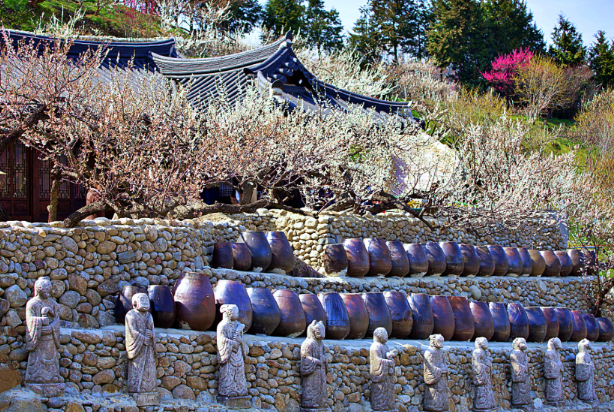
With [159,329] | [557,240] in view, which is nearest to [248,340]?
[159,329]

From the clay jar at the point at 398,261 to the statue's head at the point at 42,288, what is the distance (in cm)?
678

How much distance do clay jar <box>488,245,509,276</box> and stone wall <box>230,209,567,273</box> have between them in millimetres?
1007

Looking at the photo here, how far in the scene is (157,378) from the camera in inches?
287

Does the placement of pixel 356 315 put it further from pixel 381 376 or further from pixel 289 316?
pixel 289 316

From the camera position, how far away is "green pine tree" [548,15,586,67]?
3741cm

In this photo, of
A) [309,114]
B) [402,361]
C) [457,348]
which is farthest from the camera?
[309,114]

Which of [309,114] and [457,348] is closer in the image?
[457,348]

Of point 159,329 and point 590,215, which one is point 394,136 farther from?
point 159,329

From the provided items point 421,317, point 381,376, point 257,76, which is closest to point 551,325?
point 421,317

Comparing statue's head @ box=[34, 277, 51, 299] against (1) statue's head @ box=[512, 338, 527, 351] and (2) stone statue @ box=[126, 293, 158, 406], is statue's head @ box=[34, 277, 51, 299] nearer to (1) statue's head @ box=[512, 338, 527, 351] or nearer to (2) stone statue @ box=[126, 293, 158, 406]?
(2) stone statue @ box=[126, 293, 158, 406]

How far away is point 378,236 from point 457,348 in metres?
3.33

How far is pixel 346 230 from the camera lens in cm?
1268

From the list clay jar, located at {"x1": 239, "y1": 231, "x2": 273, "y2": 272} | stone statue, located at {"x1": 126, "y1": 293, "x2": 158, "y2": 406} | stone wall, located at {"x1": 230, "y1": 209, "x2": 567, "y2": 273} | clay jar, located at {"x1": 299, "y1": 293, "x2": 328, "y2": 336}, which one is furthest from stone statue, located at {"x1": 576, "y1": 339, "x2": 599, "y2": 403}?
stone statue, located at {"x1": 126, "y1": 293, "x2": 158, "y2": 406}

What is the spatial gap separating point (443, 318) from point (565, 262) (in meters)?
5.94
